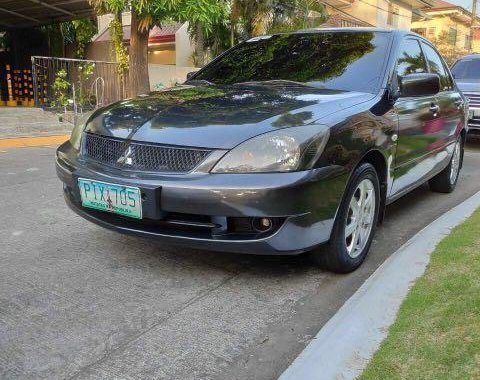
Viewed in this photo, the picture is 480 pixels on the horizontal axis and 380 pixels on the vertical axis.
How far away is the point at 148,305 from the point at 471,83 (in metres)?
8.74

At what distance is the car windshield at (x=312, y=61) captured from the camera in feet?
12.2

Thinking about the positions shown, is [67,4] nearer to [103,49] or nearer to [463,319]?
[103,49]

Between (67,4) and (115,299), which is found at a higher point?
(67,4)

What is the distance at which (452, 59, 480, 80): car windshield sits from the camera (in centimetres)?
1021

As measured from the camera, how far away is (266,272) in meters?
3.33

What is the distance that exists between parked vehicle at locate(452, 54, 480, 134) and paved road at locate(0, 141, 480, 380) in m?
5.74

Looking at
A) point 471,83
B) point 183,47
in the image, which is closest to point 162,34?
point 183,47

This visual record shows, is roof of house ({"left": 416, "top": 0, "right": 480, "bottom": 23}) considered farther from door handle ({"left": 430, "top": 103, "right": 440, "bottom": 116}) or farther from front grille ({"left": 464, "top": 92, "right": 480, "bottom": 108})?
door handle ({"left": 430, "top": 103, "right": 440, "bottom": 116})

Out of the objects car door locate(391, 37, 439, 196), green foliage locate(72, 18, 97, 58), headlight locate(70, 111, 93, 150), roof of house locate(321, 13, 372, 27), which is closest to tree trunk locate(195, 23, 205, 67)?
green foliage locate(72, 18, 97, 58)

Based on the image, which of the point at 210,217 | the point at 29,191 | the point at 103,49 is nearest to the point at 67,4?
the point at 103,49

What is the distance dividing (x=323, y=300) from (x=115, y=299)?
1154mm

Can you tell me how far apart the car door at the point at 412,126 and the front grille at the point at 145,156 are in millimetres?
1668

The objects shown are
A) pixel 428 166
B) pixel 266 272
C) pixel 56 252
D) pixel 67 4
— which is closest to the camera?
pixel 266 272

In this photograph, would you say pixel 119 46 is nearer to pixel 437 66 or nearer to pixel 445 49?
pixel 437 66
